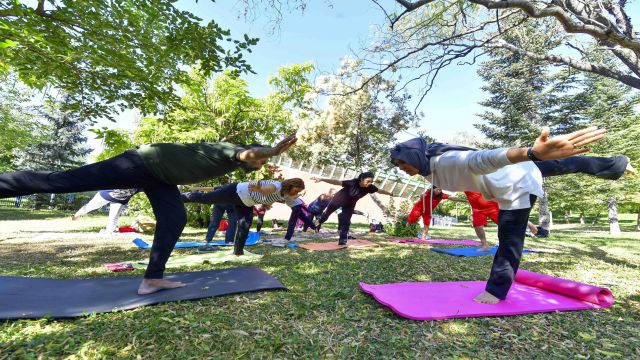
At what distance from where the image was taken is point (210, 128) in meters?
10.9

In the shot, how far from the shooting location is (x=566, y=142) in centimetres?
234

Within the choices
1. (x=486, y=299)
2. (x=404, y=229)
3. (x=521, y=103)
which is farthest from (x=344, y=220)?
(x=521, y=103)

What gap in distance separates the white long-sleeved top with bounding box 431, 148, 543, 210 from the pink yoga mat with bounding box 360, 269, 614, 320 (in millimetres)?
976

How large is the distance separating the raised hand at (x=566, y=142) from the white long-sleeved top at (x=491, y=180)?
67 centimetres

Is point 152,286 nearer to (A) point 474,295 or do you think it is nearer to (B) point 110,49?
(A) point 474,295

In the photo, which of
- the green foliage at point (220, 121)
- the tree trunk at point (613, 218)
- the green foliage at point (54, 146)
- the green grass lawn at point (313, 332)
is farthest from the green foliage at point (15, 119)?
the tree trunk at point (613, 218)

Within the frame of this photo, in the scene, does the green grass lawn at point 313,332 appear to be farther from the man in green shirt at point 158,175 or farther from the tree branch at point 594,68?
the tree branch at point 594,68

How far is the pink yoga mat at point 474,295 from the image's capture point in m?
3.09

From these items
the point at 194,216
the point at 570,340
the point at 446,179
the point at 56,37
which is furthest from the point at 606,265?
the point at 194,216

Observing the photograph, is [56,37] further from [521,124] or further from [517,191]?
[521,124]

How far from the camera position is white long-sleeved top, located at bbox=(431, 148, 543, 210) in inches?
125

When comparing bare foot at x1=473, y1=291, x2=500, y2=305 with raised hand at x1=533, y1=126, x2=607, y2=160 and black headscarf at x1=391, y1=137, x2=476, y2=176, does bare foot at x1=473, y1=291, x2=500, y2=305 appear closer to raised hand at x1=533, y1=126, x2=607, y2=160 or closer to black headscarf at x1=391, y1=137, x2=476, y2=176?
black headscarf at x1=391, y1=137, x2=476, y2=176

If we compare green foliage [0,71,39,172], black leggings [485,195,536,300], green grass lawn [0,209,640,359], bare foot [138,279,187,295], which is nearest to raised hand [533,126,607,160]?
black leggings [485,195,536,300]

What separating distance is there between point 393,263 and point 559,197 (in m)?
19.6
